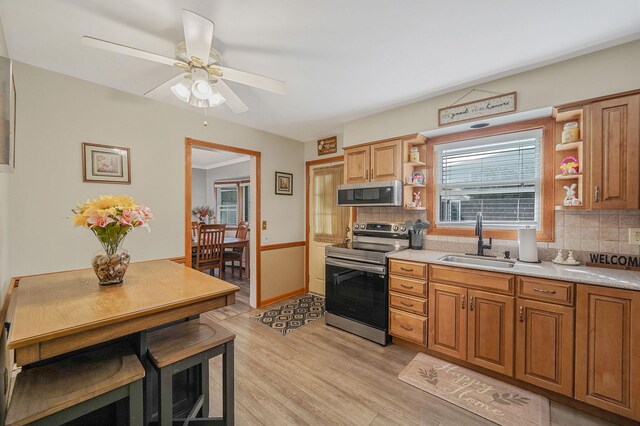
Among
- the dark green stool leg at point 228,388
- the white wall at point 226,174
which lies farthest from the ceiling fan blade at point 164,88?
the white wall at point 226,174

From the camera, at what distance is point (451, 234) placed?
2797 mm

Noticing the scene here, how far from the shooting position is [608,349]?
166cm

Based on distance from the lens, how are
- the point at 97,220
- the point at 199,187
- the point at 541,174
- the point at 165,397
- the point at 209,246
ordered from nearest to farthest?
the point at 165,397 < the point at 97,220 < the point at 541,174 < the point at 209,246 < the point at 199,187

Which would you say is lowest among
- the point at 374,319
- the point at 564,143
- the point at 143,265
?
the point at 374,319

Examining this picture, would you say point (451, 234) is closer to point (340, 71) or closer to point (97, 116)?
point (340, 71)

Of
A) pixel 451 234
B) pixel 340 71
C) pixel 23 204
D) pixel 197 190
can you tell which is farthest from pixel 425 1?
pixel 197 190

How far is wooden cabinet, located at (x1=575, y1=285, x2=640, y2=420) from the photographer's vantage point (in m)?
1.59

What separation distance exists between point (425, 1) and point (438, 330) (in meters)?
2.43

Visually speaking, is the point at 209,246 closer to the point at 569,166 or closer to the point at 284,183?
the point at 284,183

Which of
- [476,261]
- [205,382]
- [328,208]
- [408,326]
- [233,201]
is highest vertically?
[233,201]

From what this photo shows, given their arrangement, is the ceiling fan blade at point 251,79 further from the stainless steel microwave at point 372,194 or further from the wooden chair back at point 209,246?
the wooden chair back at point 209,246

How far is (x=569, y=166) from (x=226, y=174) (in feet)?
20.9

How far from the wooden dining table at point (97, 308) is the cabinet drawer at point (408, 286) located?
170 cm

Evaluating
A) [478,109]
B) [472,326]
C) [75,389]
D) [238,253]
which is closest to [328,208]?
[238,253]
